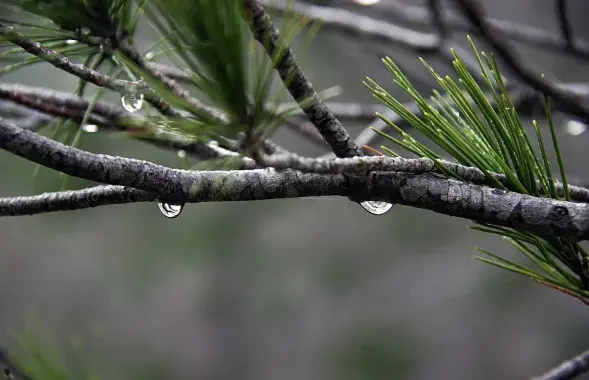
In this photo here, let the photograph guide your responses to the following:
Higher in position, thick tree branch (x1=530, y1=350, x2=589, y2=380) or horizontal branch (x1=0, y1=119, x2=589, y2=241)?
horizontal branch (x1=0, y1=119, x2=589, y2=241)

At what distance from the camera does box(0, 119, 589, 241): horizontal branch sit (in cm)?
24

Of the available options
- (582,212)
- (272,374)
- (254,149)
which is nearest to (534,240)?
(582,212)

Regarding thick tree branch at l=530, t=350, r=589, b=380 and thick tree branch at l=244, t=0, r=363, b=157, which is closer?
thick tree branch at l=244, t=0, r=363, b=157

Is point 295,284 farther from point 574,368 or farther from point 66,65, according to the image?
point 66,65

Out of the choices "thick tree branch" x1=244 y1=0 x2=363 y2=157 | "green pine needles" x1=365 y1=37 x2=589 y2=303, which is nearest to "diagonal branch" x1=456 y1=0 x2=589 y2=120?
"green pine needles" x1=365 y1=37 x2=589 y2=303

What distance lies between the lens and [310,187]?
29 cm

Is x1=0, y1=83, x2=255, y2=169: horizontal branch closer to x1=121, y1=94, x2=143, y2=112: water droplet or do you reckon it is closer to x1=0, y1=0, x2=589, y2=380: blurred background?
x1=121, y1=94, x2=143, y2=112: water droplet

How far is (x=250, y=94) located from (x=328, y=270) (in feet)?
6.77

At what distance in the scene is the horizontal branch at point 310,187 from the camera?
239 mm

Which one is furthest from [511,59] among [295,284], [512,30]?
[295,284]

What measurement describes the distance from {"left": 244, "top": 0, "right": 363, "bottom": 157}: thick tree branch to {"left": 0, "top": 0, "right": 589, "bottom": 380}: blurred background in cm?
174

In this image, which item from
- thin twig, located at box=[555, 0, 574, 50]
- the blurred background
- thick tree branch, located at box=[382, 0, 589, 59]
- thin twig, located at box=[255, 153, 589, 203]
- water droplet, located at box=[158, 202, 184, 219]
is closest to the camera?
thin twig, located at box=[255, 153, 589, 203]

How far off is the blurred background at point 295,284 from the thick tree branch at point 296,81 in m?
1.74

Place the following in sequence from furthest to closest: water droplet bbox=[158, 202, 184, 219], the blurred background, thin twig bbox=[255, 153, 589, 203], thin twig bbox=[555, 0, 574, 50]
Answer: the blurred background < thin twig bbox=[555, 0, 574, 50] < water droplet bbox=[158, 202, 184, 219] < thin twig bbox=[255, 153, 589, 203]
